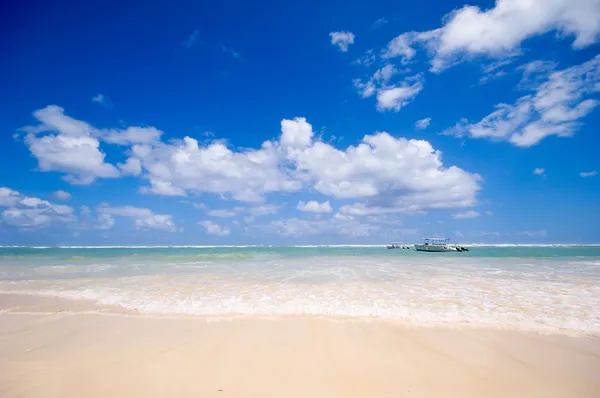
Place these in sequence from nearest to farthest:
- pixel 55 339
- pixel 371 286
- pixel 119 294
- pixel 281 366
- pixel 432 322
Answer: pixel 281 366
pixel 55 339
pixel 432 322
pixel 119 294
pixel 371 286

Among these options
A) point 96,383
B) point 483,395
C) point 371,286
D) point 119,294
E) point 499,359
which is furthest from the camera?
point 371,286

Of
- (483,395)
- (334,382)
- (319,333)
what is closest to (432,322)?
(319,333)

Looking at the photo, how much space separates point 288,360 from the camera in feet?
17.1

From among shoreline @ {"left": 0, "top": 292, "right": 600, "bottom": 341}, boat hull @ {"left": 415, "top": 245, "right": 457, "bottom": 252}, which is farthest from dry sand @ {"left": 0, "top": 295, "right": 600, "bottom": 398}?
boat hull @ {"left": 415, "top": 245, "right": 457, "bottom": 252}

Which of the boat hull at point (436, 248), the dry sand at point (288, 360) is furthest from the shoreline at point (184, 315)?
the boat hull at point (436, 248)

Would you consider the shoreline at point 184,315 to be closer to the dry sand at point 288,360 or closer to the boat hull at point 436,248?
the dry sand at point 288,360

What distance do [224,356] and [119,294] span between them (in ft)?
27.9

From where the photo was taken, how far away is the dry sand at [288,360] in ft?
13.9

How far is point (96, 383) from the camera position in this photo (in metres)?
4.39

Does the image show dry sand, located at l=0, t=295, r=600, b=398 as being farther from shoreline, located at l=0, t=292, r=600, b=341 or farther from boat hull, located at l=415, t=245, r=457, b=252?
boat hull, located at l=415, t=245, r=457, b=252

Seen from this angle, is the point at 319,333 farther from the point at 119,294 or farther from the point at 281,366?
the point at 119,294

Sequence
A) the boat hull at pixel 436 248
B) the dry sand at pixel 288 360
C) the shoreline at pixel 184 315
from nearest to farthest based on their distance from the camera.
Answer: the dry sand at pixel 288 360 → the shoreline at pixel 184 315 → the boat hull at pixel 436 248

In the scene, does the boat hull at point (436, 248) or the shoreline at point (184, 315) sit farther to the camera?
the boat hull at point (436, 248)

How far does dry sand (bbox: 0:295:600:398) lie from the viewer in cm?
423
